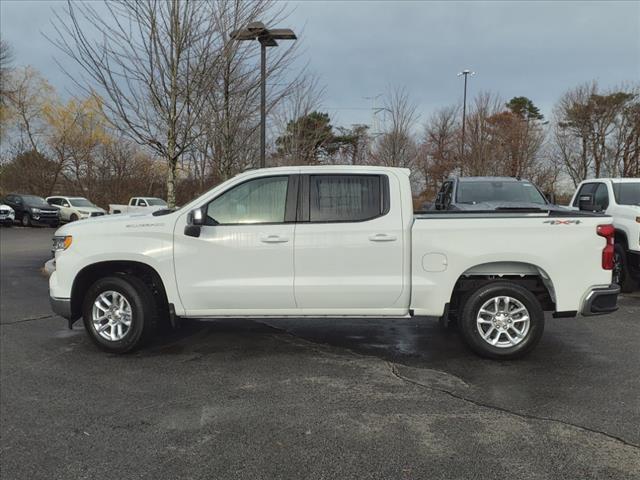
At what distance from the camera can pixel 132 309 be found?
5148 mm

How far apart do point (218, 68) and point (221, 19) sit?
3.53ft

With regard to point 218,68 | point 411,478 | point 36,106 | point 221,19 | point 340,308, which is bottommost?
point 411,478

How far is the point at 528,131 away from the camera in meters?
28.7

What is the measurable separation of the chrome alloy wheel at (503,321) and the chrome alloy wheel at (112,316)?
350 cm

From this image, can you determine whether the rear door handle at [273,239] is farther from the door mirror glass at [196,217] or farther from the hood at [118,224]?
the hood at [118,224]

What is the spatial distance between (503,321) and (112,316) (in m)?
3.87

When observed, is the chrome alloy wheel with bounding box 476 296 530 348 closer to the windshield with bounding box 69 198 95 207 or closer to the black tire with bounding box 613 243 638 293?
the black tire with bounding box 613 243 638 293

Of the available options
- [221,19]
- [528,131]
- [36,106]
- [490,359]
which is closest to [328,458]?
[490,359]

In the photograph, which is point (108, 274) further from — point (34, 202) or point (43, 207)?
point (34, 202)

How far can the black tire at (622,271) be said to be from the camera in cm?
850

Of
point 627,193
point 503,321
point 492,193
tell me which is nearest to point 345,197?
point 503,321

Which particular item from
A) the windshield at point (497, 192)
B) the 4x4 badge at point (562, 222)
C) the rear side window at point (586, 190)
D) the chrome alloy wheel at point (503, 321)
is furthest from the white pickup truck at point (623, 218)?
the chrome alloy wheel at point (503, 321)

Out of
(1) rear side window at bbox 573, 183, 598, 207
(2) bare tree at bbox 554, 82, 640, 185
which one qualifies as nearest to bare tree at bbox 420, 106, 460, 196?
(2) bare tree at bbox 554, 82, 640, 185

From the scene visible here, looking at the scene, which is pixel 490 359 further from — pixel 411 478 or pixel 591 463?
pixel 411 478
